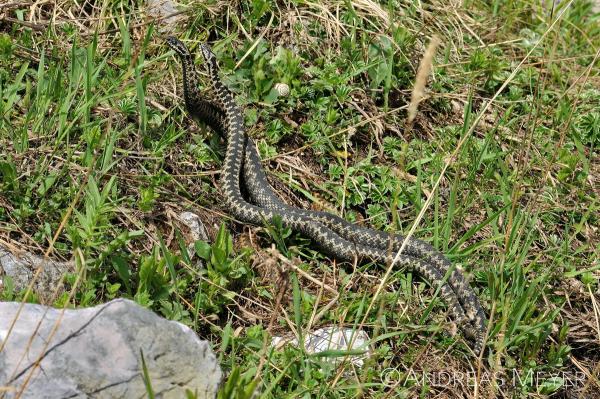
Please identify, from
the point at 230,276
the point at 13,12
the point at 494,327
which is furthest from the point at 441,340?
the point at 13,12

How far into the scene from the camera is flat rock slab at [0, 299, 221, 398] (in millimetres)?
4246

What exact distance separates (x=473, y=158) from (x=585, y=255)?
1.32m

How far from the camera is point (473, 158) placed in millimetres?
7621

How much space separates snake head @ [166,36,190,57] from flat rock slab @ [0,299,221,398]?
11.9 ft

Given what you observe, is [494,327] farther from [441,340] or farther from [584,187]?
[584,187]

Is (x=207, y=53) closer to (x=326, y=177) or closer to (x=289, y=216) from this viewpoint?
(x=326, y=177)

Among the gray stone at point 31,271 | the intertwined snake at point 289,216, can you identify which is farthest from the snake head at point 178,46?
the gray stone at point 31,271

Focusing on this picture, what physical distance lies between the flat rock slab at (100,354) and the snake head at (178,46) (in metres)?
3.63

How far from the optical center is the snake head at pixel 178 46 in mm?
7727

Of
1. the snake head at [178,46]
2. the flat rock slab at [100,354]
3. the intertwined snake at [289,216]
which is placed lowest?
the intertwined snake at [289,216]

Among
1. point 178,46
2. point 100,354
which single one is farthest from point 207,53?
point 100,354

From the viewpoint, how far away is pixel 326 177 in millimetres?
7691

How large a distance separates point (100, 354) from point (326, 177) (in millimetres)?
3679

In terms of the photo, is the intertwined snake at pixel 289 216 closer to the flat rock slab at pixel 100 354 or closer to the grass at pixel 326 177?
the grass at pixel 326 177
